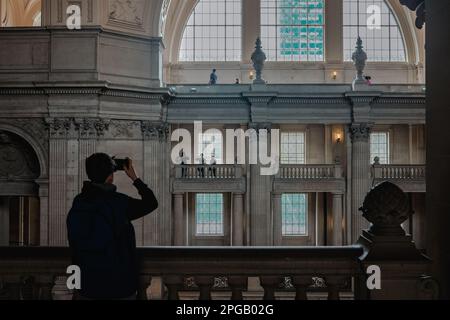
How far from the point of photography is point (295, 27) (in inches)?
1266

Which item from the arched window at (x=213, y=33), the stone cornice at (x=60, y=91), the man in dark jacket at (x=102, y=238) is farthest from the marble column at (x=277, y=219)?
the man in dark jacket at (x=102, y=238)

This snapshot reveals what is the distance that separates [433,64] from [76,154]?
17.9 metres

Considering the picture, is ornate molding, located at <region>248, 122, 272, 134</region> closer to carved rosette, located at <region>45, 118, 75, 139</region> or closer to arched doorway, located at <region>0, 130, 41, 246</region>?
carved rosette, located at <region>45, 118, 75, 139</region>

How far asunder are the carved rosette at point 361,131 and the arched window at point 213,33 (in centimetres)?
975

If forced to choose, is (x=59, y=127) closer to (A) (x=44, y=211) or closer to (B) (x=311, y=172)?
(A) (x=44, y=211)

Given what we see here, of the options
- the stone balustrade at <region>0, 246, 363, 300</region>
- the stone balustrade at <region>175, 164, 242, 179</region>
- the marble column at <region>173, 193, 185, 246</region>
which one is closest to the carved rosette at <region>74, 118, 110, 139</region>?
the stone balustrade at <region>175, 164, 242, 179</region>

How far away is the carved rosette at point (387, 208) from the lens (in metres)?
5.25

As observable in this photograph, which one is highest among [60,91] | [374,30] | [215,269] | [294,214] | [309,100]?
[374,30]

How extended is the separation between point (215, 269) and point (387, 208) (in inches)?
70.5

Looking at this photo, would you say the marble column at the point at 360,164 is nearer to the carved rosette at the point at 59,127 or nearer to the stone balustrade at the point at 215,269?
the carved rosette at the point at 59,127

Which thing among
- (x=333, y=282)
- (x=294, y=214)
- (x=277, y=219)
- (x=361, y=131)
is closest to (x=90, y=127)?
(x=277, y=219)
